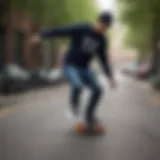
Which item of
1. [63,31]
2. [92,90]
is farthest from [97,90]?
[63,31]

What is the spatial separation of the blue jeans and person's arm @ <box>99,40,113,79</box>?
3 cm

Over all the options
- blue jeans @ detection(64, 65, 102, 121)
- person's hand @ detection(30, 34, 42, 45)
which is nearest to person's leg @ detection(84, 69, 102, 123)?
blue jeans @ detection(64, 65, 102, 121)

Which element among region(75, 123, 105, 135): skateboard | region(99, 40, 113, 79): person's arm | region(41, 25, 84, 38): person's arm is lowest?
region(75, 123, 105, 135): skateboard

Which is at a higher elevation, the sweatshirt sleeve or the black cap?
the black cap

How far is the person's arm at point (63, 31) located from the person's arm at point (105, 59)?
0.05 m

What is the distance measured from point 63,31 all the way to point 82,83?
0.34ft

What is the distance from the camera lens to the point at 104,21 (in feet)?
2.15

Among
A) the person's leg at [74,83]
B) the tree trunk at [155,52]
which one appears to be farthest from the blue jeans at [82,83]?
the tree trunk at [155,52]

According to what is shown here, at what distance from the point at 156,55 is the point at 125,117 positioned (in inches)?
5.2

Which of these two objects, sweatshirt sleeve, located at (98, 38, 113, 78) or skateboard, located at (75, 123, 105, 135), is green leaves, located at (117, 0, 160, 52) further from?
skateboard, located at (75, 123, 105, 135)

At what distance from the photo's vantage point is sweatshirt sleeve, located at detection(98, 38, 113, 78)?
2.13 feet

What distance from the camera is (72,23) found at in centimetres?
66

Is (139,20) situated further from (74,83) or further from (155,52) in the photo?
(74,83)

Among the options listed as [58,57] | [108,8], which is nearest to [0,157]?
[58,57]
